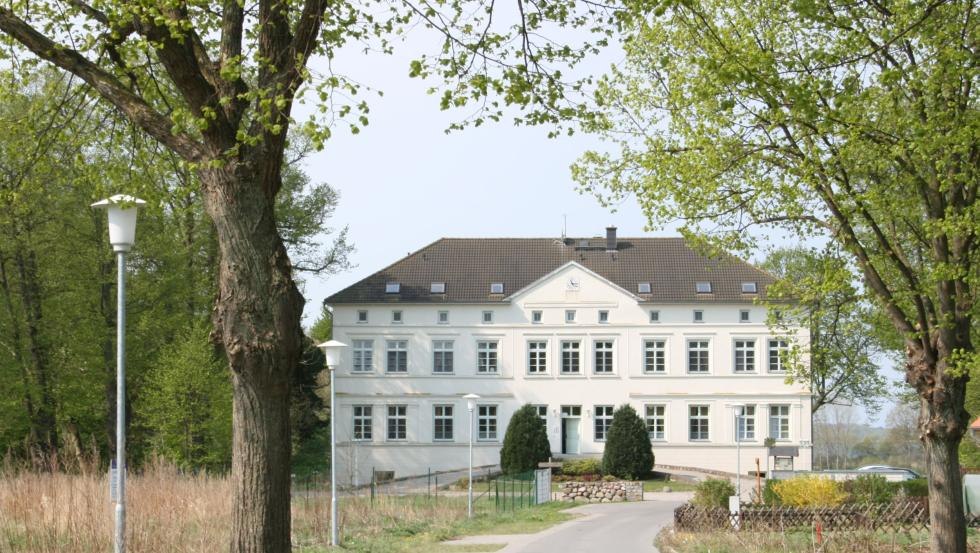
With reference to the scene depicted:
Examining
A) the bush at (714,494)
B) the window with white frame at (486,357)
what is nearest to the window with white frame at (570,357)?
the window with white frame at (486,357)

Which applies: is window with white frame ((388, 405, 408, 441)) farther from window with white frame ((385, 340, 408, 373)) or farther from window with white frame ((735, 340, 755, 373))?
window with white frame ((735, 340, 755, 373))

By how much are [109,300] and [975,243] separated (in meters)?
26.1

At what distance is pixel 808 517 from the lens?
20.9m

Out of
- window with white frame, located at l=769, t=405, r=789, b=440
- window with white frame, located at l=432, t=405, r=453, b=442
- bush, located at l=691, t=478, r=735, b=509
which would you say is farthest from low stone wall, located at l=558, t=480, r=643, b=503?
window with white frame, located at l=769, t=405, r=789, b=440

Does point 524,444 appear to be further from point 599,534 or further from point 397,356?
point 599,534

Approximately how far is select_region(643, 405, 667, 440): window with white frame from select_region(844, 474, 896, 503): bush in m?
20.5

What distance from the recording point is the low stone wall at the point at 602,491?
34750 millimetres

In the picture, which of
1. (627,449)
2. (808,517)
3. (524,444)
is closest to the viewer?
(808,517)

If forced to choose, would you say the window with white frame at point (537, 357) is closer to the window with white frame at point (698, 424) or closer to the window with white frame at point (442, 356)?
the window with white frame at point (442, 356)

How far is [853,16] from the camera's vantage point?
1247cm

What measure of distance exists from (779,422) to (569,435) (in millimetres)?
8427

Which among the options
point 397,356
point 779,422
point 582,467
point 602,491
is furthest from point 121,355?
point 779,422

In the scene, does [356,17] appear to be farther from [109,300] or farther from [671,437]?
[671,437]

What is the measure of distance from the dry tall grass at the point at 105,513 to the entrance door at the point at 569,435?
1260 inches
